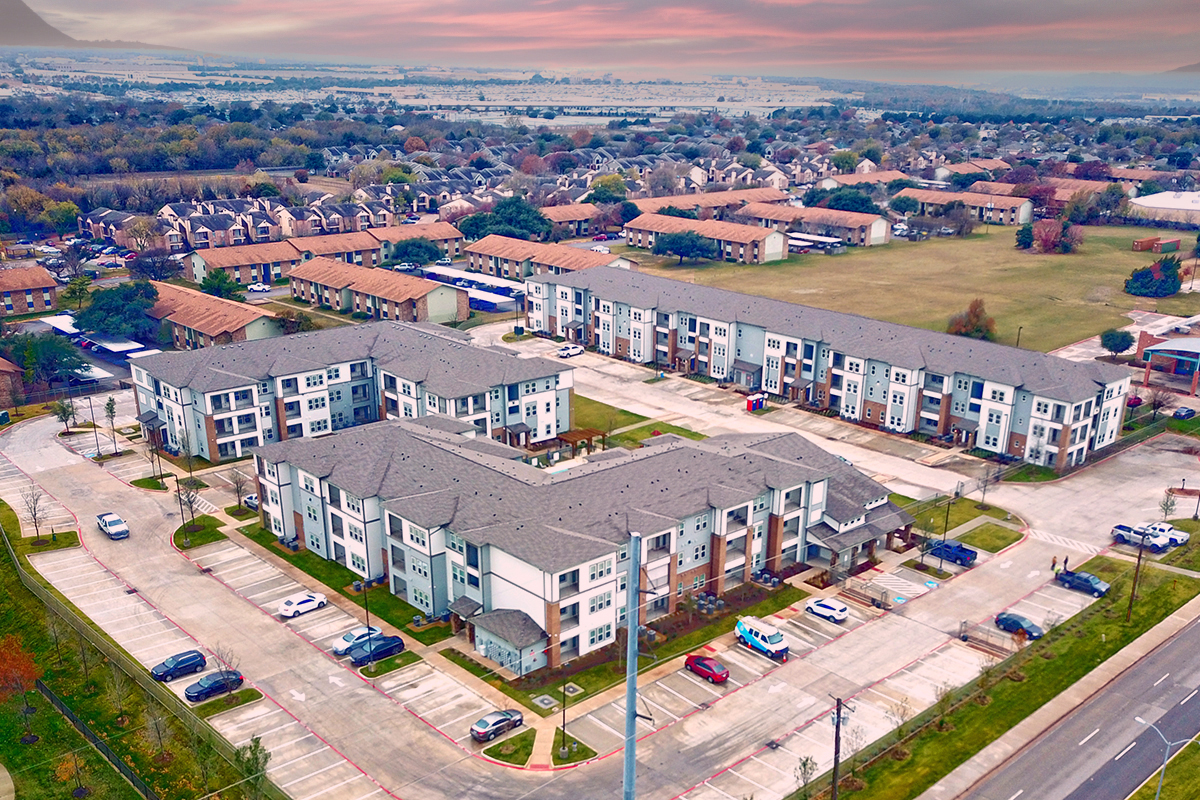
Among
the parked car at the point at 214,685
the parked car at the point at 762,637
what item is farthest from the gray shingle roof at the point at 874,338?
the parked car at the point at 214,685

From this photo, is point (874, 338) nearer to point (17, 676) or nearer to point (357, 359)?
point (357, 359)

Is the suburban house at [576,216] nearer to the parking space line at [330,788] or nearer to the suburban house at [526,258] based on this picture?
the suburban house at [526,258]

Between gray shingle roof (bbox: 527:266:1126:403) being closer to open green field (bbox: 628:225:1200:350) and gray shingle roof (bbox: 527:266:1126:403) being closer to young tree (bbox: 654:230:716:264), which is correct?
open green field (bbox: 628:225:1200:350)

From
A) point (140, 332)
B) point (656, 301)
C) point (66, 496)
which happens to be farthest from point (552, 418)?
point (140, 332)

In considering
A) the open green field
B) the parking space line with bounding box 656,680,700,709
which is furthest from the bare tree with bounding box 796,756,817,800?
the open green field

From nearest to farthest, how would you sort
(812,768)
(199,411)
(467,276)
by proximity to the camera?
1. (812,768)
2. (199,411)
3. (467,276)

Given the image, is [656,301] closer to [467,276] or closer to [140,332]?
[467,276]
